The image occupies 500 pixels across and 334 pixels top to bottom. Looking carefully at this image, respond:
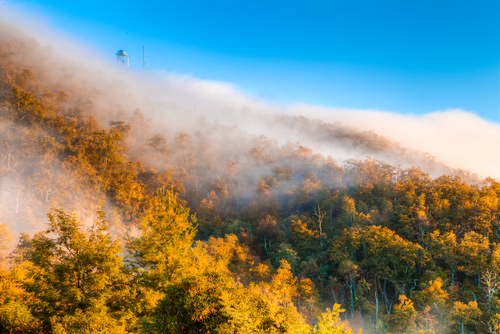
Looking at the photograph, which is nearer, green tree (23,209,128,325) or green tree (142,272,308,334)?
green tree (142,272,308,334)

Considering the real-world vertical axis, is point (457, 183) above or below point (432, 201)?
above

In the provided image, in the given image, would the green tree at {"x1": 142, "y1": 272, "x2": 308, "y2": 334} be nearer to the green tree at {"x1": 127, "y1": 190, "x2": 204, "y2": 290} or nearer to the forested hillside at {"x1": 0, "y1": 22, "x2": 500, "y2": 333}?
the forested hillside at {"x1": 0, "y1": 22, "x2": 500, "y2": 333}

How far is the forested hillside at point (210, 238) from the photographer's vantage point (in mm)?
8500

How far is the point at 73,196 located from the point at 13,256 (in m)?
9.78

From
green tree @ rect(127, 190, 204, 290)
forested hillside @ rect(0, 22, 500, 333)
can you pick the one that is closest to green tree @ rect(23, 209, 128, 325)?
forested hillside @ rect(0, 22, 500, 333)

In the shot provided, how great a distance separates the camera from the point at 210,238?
108 ft

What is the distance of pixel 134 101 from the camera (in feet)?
296

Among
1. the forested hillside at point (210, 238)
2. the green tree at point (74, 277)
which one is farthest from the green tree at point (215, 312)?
the green tree at point (74, 277)

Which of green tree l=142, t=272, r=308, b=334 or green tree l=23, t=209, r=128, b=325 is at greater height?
green tree l=142, t=272, r=308, b=334

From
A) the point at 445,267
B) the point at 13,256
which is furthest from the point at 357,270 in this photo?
the point at 13,256

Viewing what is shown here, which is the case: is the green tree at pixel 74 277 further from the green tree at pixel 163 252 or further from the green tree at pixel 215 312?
the green tree at pixel 215 312

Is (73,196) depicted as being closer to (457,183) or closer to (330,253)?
(330,253)

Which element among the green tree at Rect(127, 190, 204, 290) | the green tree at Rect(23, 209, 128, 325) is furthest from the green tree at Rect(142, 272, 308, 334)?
the green tree at Rect(23, 209, 128, 325)

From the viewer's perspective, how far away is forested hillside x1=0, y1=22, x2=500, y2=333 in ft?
27.9
